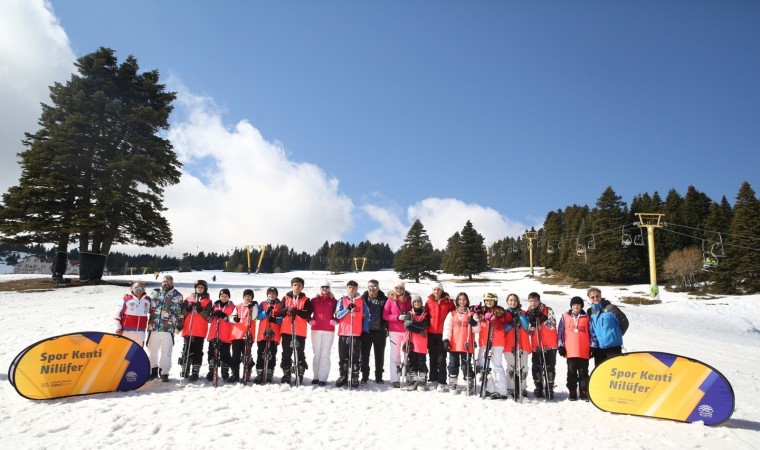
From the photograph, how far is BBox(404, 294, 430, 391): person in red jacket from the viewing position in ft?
26.3

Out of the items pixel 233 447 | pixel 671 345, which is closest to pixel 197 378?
pixel 233 447

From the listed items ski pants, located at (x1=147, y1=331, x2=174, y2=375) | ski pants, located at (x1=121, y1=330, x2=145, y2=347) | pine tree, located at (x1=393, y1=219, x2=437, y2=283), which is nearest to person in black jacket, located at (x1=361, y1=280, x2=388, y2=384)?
ski pants, located at (x1=147, y1=331, x2=174, y2=375)

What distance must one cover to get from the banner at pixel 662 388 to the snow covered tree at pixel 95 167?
2596cm

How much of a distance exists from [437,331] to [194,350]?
16.9 ft

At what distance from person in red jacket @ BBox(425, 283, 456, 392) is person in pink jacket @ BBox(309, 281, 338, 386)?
6.91ft

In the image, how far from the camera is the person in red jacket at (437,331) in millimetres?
8266

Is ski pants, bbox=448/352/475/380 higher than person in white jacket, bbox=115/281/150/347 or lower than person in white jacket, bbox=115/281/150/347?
lower

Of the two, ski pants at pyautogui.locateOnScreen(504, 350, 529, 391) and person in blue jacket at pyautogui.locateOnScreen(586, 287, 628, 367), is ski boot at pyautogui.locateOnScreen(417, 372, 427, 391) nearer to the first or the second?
ski pants at pyautogui.locateOnScreen(504, 350, 529, 391)

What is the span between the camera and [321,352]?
8320 millimetres

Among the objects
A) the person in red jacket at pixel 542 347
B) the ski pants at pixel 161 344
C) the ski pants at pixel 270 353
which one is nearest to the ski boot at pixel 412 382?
the person in red jacket at pixel 542 347

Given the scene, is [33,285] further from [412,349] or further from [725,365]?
[725,365]

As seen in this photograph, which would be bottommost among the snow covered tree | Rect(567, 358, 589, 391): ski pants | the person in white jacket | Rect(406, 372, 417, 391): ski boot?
Rect(406, 372, 417, 391): ski boot

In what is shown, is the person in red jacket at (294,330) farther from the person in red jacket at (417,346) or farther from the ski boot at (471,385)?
the ski boot at (471,385)

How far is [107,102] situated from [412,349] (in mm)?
27118
